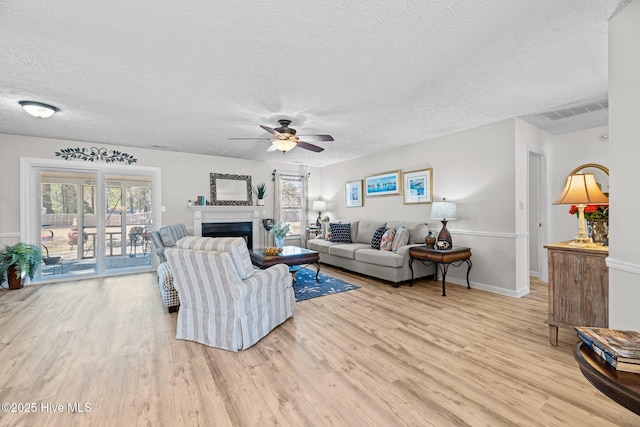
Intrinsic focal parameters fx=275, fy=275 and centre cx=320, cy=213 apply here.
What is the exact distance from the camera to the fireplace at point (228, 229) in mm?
6031

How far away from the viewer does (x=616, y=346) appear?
95 cm

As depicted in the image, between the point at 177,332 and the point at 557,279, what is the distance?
360cm

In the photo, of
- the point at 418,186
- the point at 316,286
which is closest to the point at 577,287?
the point at 418,186

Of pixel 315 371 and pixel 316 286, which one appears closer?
pixel 315 371

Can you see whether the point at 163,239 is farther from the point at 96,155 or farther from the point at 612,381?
the point at 612,381

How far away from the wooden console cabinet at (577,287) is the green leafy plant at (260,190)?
5.47 meters

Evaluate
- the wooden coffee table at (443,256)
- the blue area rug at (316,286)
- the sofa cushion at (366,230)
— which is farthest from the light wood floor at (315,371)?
the sofa cushion at (366,230)

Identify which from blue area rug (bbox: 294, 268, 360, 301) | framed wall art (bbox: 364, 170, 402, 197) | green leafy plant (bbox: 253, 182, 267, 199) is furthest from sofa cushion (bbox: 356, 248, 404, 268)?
green leafy plant (bbox: 253, 182, 267, 199)

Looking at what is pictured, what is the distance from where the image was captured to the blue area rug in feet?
13.2

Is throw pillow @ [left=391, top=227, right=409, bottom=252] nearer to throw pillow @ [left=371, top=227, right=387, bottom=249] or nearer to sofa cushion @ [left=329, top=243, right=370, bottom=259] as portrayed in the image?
throw pillow @ [left=371, top=227, right=387, bottom=249]

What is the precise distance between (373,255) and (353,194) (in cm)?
236

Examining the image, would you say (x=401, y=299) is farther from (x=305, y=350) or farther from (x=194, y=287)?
(x=194, y=287)

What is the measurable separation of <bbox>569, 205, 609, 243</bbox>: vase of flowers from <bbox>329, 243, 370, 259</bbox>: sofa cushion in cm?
316

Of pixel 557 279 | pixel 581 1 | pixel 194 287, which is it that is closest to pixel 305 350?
pixel 194 287
